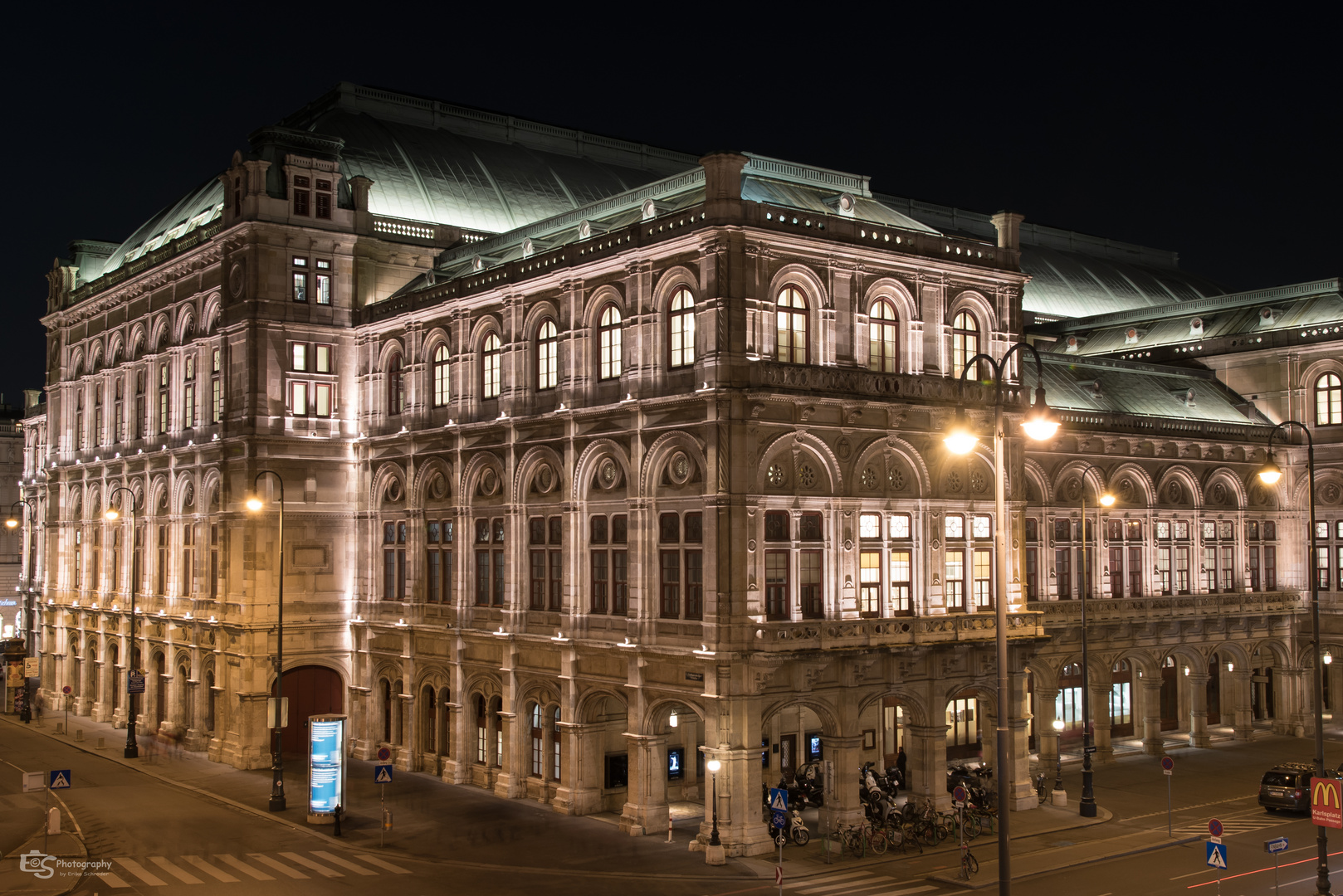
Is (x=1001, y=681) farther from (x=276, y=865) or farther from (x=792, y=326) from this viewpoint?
(x=276, y=865)

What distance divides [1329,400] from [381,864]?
49210mm

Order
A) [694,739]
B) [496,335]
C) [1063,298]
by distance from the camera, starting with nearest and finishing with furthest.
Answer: [694,739], [496,335], [1063,298]

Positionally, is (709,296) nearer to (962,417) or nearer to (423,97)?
(962,417)

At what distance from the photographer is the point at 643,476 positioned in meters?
43.0

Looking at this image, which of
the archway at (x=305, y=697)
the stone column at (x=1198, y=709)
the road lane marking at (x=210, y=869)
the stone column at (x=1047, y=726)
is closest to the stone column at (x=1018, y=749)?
the stone column at (x=1047, y=726)

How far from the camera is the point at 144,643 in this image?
217 feet

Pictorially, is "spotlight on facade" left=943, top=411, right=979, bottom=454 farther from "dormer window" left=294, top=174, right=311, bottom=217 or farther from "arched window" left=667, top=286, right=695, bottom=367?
"dormer window" left=294, top=174, right=311, bottom=217

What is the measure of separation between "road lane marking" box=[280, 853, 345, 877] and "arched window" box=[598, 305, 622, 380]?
59.6 feet

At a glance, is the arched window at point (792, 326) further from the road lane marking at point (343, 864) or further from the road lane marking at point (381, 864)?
the road lane marking at point (343, 864)

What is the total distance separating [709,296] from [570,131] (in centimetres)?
3516

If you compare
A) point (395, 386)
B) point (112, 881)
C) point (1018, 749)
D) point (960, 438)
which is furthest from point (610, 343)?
point (112, 881)

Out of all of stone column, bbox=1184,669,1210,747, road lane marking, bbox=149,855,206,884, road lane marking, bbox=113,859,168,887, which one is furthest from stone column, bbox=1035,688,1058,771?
road lane marking, bbox=113,859,168,887

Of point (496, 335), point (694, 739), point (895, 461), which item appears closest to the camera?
point (895, 461)

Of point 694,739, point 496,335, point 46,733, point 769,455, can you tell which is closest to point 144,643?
point 46,733
